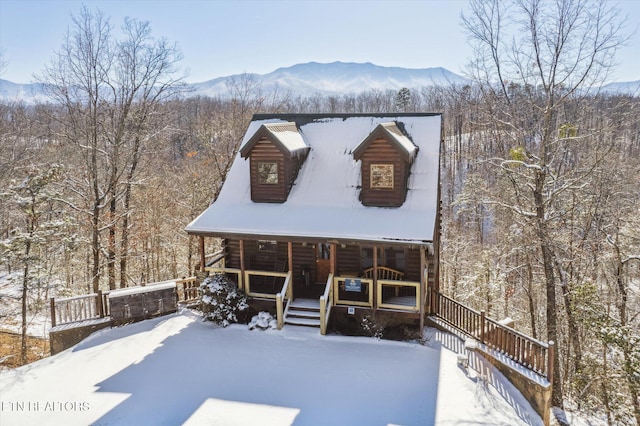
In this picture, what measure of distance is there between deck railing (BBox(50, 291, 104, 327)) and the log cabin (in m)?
3.83

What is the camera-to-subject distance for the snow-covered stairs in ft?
44.7

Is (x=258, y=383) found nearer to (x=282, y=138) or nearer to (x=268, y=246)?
(x=268, y=246)

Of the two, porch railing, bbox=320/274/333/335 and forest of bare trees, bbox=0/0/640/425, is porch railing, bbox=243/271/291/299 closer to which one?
A: porch railing, bbox=320/274/333/335

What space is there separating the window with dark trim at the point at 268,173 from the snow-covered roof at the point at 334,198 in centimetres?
83

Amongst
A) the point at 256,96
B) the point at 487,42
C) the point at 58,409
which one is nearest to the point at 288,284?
the point at 58,409

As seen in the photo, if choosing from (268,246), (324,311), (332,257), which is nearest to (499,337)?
(324,311)

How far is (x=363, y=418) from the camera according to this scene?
30.0 ft

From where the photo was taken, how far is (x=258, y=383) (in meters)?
10.6

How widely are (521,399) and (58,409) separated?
37.4 ft

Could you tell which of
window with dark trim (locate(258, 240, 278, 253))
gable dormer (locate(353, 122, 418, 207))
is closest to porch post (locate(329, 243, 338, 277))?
gable dormer (locate(353, 122, 418, 207))

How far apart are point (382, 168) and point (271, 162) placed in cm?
419

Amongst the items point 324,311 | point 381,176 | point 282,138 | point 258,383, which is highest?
point 282,138

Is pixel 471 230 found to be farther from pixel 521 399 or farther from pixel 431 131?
pixel 521 399

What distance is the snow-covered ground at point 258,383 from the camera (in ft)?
30.6
